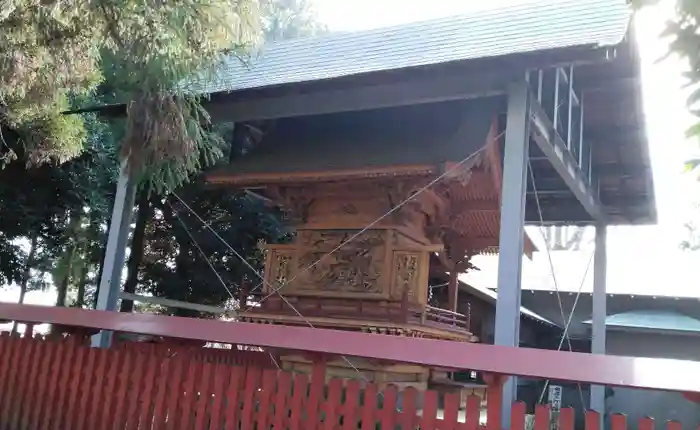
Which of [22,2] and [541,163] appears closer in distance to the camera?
[22,2]

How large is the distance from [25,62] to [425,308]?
4745 millimetres

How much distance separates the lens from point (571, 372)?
9.64 ft

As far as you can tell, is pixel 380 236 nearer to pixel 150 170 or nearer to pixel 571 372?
pixel 150 170

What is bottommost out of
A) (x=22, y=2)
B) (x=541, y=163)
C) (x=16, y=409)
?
(x=16, y=409)

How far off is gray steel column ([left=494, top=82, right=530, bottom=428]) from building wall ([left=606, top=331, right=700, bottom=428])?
10121 millimetres

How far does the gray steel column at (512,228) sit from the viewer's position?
15.8ft

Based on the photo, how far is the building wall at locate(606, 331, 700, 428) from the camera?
13336 mm

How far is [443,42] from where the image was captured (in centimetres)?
634

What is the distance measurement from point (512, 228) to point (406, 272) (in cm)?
216

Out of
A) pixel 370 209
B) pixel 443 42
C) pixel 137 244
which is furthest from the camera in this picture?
pixel 137 244

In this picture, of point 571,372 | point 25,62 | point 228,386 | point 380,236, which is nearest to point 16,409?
point 228,386

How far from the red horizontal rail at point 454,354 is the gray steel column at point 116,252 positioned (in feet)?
8.55

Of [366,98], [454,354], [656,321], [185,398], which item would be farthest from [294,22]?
[454,354]

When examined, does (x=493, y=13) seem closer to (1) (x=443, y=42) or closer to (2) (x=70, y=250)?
(1) (x=443, y=42)
